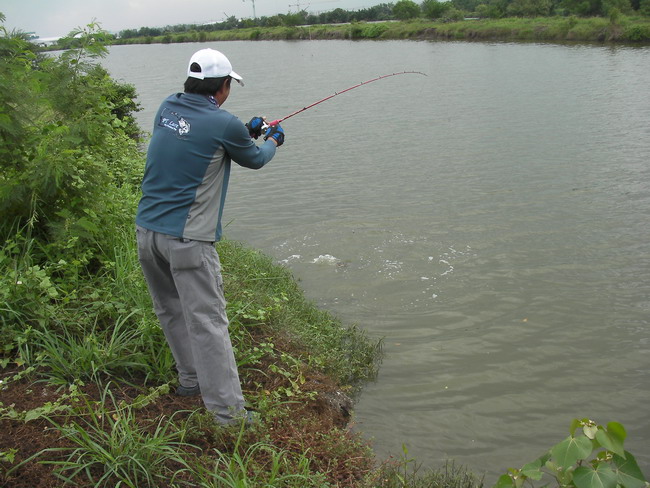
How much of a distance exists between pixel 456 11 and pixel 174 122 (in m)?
54.1

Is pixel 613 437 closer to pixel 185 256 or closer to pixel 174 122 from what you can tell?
pixel 185 256

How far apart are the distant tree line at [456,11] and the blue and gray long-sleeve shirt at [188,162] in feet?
113

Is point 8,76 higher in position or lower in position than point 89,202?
higher

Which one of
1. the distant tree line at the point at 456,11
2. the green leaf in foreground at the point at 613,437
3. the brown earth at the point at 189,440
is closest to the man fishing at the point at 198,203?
the brown earth at the point at 189,440

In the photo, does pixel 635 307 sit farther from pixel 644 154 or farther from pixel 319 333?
pixel 644 154

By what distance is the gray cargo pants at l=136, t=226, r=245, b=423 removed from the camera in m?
3.18

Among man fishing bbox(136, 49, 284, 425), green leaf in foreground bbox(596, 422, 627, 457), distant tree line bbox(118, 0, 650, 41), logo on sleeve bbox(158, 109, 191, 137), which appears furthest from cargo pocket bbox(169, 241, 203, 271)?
distant tree line bbox(118, 0, 650, 41)

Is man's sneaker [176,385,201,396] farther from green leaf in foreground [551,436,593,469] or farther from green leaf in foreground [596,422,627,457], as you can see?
green leaf in foreground [596,422,627,457]

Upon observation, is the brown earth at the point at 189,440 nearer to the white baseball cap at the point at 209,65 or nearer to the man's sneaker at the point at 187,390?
the man's sneaker at the point at 187,390

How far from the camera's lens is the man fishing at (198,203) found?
3.14m

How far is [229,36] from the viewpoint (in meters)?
72.1

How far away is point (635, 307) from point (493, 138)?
24.5ft

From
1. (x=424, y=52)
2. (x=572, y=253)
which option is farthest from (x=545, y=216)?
(x=424, y=52)

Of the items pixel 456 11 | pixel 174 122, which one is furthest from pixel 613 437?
pixel 456 11
